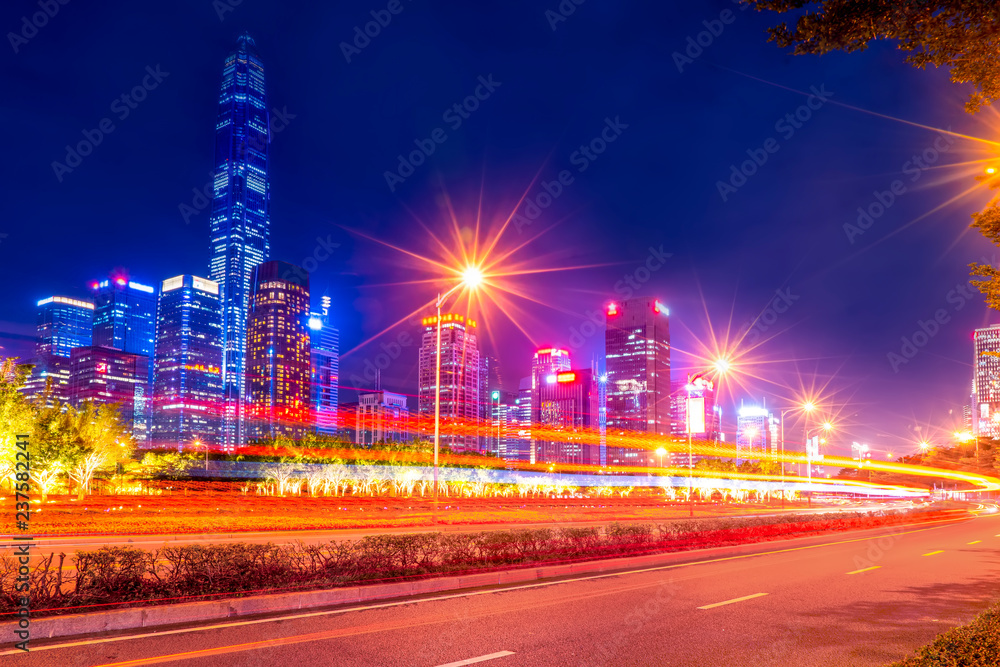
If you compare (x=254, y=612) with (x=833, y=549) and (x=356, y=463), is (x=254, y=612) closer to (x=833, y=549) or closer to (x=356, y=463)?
(x=833, y=549)

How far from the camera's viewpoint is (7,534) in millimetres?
22844

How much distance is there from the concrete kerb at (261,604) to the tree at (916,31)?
11254 mm

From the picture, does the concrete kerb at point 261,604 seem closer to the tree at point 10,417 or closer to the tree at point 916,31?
the tree at point 916,31

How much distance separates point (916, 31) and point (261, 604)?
12.9m

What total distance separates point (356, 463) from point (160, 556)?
53.5 m

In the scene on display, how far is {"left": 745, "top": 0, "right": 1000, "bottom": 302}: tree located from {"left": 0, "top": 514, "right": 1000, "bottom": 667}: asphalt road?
8167 millimetres

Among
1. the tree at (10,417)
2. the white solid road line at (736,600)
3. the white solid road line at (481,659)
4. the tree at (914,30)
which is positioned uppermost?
the tree at (914,30)

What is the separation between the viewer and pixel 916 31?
917cm

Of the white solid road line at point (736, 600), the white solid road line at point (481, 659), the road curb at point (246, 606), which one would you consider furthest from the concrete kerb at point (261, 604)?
the white solid road line at point (736, 600)

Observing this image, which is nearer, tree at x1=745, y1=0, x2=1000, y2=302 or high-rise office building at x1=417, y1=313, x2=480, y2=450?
tree at x1=745, y1=0, x2=1000, y2=302

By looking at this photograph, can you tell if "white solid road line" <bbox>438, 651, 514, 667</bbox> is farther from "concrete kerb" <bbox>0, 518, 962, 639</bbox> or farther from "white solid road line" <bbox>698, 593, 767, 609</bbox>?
"white solid road line" <bbox>698, 593, 767, 609</bbox>

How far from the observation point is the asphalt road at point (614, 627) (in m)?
8.34

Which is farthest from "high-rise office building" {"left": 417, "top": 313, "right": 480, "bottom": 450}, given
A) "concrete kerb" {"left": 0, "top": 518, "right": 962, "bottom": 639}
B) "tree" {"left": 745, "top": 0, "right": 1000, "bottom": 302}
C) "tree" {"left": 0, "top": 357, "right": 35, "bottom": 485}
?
"tree" {"left": 745, "top": 0, "right": 1000, "bottom": 302}

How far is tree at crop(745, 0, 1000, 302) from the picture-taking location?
8812mm
